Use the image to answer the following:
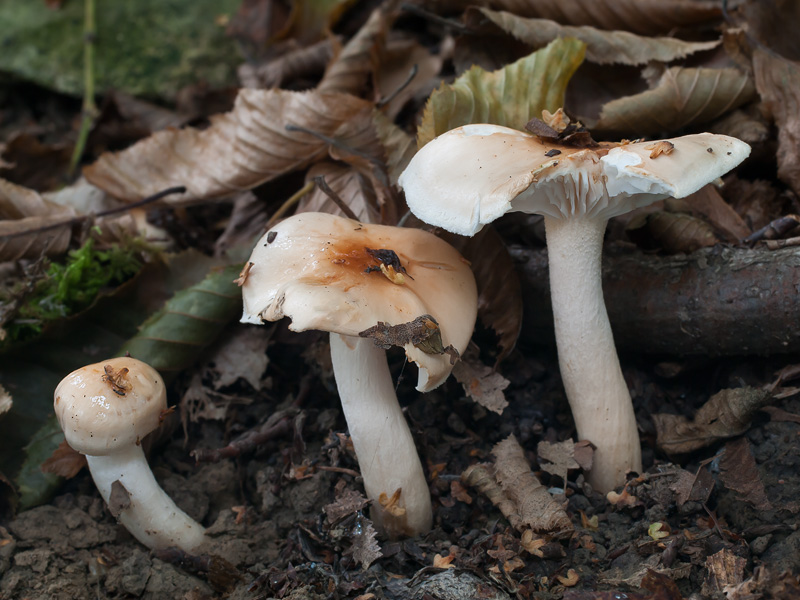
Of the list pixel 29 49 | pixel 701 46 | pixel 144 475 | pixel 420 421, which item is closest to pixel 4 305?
pixel 144 475

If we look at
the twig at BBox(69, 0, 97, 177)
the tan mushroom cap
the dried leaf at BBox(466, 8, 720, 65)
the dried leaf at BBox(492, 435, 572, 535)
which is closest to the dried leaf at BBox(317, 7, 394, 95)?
the dried leaf at BBox(466, 8, 720, 65)

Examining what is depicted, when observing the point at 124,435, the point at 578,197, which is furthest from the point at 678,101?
the point at 124,435

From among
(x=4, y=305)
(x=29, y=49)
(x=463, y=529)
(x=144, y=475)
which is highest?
(x=29, y=49)

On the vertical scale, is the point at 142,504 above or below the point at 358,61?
below

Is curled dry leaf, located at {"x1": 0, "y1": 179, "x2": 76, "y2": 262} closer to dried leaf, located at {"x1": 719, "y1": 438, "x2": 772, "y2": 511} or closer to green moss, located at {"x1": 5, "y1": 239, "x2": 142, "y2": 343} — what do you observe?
green moss, located at {"x1": 5, "y1": 239, "x2": 142, "y2": 343}

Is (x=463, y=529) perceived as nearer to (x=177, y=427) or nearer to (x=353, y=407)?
(x=353, y=407)

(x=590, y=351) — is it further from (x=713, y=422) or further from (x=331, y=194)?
(x=331, y=194)
